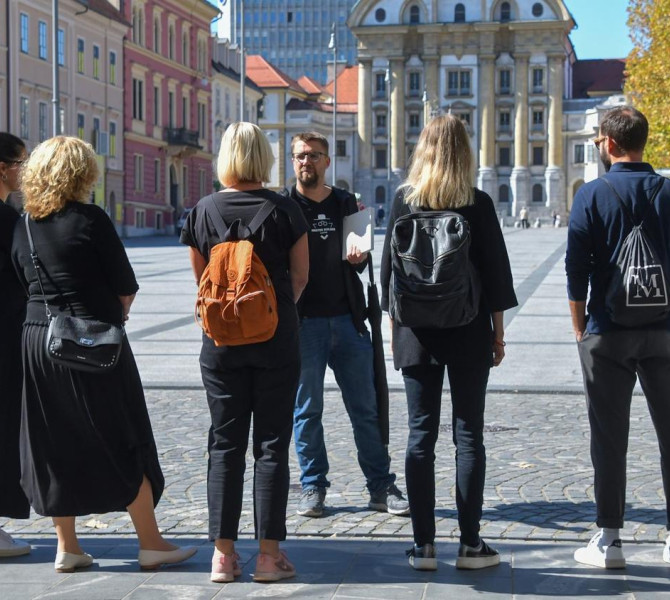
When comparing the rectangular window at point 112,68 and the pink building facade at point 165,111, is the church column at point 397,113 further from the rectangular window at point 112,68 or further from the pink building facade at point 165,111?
the rectangular window at point 112,68

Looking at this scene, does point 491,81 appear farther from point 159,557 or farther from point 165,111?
point 159,557

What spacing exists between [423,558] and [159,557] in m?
1.05

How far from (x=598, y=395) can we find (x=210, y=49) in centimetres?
7174

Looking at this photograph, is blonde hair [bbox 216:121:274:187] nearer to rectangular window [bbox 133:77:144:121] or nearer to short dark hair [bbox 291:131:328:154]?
short dark hair [bbox 291:131:328:154]

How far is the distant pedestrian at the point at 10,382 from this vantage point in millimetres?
5645

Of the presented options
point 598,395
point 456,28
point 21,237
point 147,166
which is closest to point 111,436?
point 21,237

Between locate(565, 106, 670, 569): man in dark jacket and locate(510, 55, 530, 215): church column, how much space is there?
10678 centimetres

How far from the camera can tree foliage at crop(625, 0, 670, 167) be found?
35.4 metres

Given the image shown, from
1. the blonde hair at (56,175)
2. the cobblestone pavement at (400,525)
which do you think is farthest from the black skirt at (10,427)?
the blonde hair at (56,175)

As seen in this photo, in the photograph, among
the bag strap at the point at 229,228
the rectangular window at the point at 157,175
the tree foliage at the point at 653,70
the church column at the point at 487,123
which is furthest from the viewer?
the church column at the point at 487,123

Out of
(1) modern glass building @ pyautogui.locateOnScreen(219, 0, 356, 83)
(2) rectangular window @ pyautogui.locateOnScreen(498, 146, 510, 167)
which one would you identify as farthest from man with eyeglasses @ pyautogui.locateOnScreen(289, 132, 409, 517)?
(1) modern glass building @ pyautogui.locateOnScreen(219, 0, 356, 83)

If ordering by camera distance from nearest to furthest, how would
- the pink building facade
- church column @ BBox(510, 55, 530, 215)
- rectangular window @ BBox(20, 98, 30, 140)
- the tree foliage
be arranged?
the tree foliage
rectangular window @ BBox(20, 98, 30, 140)
the pink building facade
church column @ BBox(510, 55, 530, 215)

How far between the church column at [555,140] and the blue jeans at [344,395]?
347 ft

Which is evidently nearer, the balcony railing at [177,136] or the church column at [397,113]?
the balcony railing at [177,136]
